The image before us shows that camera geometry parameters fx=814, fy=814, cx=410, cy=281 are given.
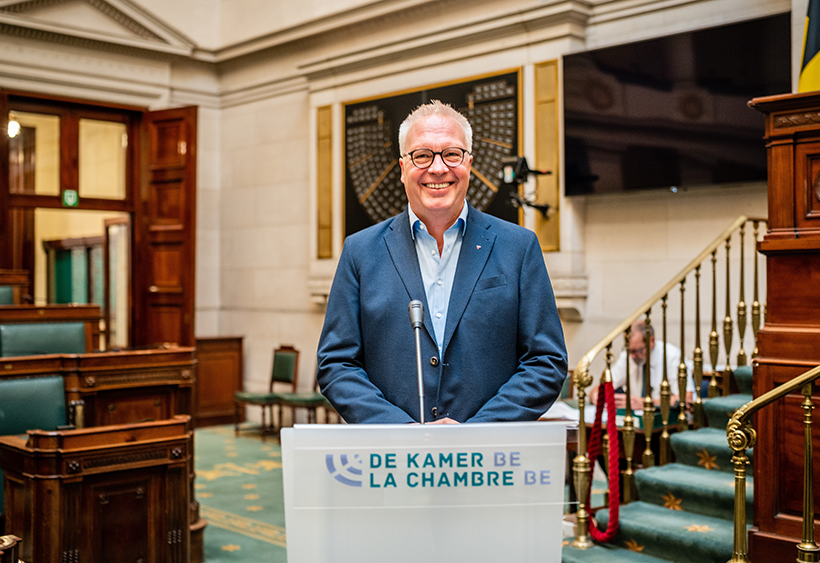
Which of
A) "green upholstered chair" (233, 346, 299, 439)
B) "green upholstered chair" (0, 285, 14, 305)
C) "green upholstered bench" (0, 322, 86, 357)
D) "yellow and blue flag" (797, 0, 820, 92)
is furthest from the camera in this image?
"green upholstered chair" (233, 346, 299, 439)

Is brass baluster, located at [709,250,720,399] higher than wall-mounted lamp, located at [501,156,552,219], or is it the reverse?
wall-mounted lamp, located at [501,156,552,219]

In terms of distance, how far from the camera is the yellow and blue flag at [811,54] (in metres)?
4.53

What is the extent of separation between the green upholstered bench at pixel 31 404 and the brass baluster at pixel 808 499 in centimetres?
360

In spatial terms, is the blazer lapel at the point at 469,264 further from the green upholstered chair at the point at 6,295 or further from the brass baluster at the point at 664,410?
the green upholstered chair at the point at 6,295

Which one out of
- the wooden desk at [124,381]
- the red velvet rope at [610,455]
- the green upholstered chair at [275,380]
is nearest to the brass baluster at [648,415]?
the red velvet rope at [610,455]

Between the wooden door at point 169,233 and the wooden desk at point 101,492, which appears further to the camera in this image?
the wooden door at point 169,233

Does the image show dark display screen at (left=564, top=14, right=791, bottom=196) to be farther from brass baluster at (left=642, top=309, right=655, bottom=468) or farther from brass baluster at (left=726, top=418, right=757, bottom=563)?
brass baluster at (left=726, top=418, right=757, bottom=563)

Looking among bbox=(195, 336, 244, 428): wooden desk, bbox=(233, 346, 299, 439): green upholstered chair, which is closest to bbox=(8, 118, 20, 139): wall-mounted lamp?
bbox=(195, 336, 244, 428): wooden desk

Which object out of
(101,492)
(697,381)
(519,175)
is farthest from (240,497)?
(697,381)

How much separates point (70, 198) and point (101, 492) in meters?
5.83

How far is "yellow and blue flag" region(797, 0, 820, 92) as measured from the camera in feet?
14.9

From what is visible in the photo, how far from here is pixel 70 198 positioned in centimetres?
873

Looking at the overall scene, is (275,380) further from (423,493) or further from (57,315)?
(423,493)

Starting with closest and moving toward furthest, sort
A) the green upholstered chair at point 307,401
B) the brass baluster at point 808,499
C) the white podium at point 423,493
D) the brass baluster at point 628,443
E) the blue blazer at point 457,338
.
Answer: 1. the white podium at point 423,493
2. the blue blazer at point 457,338
3. the brass baluster at point 808,499
4. the brass baluster at point 628,443
5. the green upholstered chair at point 307,401
